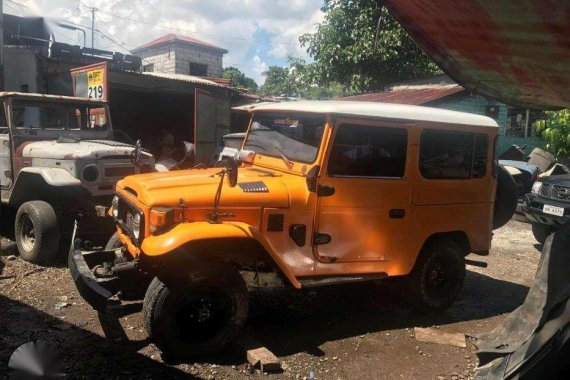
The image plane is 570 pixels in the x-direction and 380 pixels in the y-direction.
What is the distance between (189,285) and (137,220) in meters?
0.71

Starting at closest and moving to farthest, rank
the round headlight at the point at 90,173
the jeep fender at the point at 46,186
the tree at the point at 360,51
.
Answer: the jeep fender at the point at 46,186 < the round headlight at the point at 90,173 < the tree at the point at 360,51

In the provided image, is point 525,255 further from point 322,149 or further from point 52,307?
point 52,307

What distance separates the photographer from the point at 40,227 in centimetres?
541

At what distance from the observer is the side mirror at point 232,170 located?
363cm

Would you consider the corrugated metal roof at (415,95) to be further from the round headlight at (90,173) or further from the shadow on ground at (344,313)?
the round headlight at (90,173)

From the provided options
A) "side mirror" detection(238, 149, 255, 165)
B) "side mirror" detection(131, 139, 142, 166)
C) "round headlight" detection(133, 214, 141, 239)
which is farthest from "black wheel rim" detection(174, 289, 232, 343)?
"side mirror" detection(131, 139, 142, 166)

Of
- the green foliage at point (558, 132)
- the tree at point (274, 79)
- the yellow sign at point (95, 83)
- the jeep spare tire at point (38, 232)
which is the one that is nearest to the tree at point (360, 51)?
the green foliage at point (558, 132)

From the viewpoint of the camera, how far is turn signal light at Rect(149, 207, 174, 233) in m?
3.45

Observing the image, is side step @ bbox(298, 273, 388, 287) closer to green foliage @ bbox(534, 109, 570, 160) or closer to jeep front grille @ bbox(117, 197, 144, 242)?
jeep front grille @ bbox(117, 197, 144, 242)

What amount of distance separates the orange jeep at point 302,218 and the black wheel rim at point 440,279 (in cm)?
1

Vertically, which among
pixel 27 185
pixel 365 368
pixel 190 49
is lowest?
pixel 365 368

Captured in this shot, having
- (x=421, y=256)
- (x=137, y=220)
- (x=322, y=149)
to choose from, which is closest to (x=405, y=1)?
(x=322, y=149)

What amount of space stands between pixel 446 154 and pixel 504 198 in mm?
1171

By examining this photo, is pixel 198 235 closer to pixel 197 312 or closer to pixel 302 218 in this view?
pixel 197 312
